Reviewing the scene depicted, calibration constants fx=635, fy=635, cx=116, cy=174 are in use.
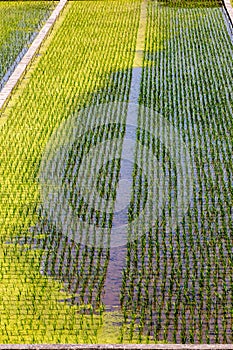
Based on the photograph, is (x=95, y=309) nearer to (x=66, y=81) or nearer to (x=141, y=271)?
(x=141, y=271)

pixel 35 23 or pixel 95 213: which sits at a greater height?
pixel 35 23

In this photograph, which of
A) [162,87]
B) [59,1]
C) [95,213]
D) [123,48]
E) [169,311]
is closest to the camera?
[169,311]

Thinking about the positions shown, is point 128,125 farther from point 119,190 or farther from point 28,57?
point 28,57

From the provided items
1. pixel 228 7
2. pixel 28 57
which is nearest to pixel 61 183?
pixel 28 57

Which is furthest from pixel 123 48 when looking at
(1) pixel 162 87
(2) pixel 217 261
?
(2) pixel 217 261

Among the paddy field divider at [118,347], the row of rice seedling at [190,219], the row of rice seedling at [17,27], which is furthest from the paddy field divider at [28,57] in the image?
the paddy field divider at [118,347]

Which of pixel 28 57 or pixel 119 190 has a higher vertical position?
pixel 28 57
